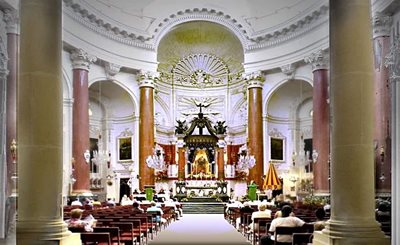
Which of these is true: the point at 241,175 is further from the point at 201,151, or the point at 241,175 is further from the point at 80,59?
the point at 80,59

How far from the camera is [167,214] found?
20953 mm

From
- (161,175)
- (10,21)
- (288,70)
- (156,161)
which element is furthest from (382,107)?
(161,175)

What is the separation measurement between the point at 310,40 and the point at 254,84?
505cm

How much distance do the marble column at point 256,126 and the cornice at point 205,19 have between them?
2235 mm

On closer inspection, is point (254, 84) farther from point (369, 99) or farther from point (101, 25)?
point (369, 99)

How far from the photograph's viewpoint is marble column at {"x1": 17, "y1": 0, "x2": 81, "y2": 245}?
777cm

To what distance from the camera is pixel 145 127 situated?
3028 cm

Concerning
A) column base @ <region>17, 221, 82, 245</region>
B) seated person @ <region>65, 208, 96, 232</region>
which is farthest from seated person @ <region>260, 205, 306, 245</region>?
column base @ <region>17, 221, 82, 245</region>

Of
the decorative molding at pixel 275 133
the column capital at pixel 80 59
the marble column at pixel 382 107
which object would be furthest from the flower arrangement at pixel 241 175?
the marble column at pixel 382 107

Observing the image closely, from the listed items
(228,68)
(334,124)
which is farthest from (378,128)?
(228,68)

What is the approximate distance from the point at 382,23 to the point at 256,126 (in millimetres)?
13377

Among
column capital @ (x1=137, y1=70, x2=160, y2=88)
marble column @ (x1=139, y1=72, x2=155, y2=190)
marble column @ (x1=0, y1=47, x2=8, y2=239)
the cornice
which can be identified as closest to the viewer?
marble column @ (x1=0, y1=47, x2=8, y2=239)

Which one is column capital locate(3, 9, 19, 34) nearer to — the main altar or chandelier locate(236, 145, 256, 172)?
chandelier locate(236, 145, 256, 172)

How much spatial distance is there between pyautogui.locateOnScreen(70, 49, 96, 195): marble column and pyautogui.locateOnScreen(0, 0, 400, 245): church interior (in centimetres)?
5
